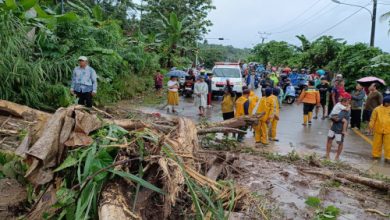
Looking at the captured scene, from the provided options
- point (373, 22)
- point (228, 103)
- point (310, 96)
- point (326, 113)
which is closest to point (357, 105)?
point (310, 96)

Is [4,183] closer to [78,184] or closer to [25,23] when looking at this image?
[78,184]

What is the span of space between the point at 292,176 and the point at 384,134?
3467mm

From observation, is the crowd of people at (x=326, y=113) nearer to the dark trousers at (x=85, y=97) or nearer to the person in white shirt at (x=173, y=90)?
the person in white shirt at (x=173, y=90)

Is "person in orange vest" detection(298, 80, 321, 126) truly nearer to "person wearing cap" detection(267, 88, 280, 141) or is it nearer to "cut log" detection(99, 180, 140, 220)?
"person wearing cap" detection(267, 88, 280, 141)

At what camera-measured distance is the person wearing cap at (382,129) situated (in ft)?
28.1

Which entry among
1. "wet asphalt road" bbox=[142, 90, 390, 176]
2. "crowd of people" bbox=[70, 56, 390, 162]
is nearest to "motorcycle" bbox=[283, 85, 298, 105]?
"wet asphalt road" bbox=[142, 90, 390, 176]

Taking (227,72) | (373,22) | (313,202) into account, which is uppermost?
(373,22)

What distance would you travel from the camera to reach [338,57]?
1909cm

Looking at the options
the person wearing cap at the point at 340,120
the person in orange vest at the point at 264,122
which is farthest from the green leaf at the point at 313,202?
the person in orange vest at the point at 264,122

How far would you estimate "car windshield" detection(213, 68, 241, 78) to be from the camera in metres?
19.9

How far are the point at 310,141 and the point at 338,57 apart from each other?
10164 millimetres

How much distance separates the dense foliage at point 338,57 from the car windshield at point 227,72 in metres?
4.86

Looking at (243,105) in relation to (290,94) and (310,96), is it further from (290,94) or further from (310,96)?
(290,94)

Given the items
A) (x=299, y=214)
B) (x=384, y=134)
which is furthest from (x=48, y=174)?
(x=384, y=134)
